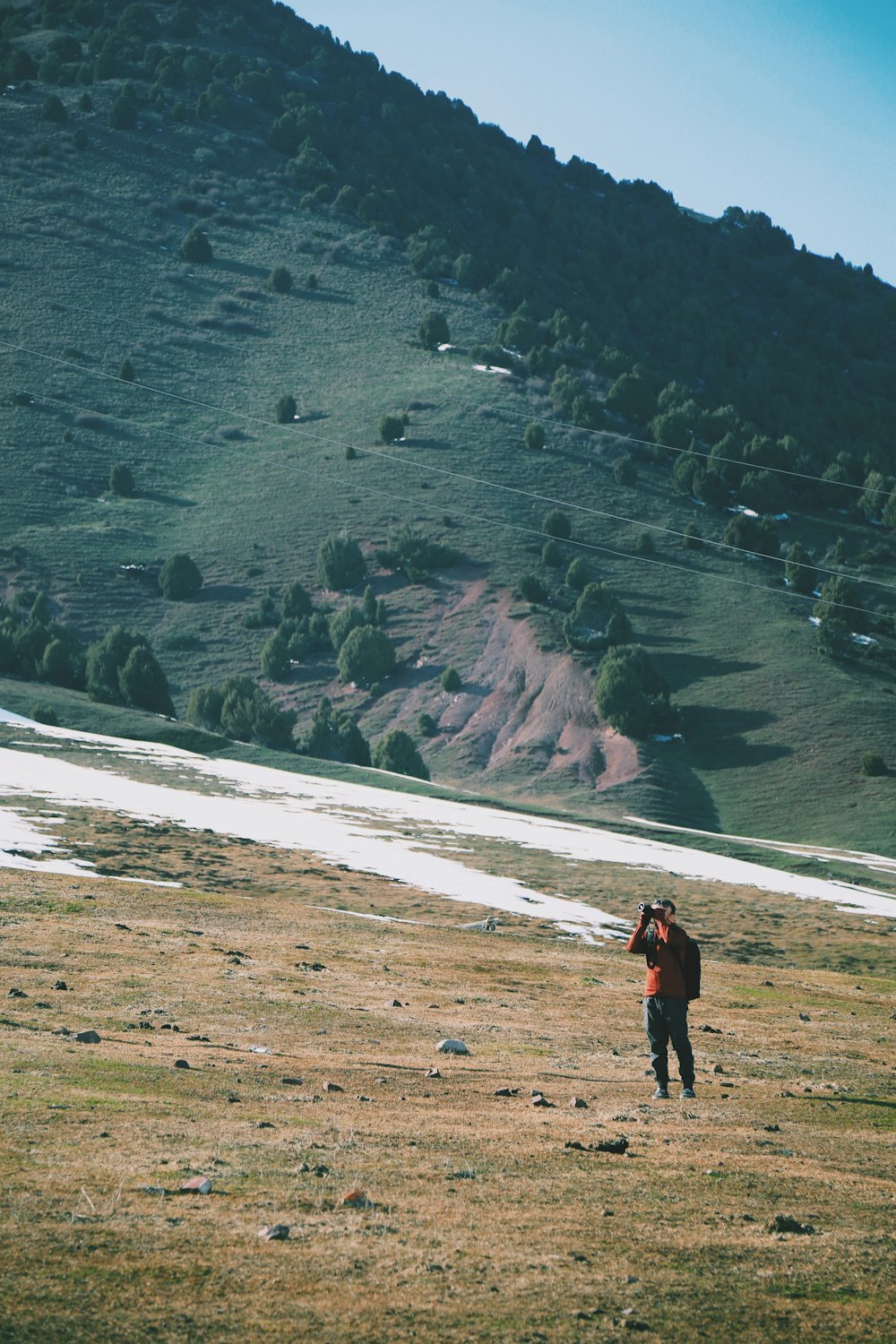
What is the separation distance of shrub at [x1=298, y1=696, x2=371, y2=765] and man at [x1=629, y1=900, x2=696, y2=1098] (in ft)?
324

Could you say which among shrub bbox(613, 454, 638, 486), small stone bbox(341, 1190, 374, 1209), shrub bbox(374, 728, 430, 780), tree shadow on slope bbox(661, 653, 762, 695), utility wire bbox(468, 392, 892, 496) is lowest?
shrub bbox(374, 728, 430, 780)

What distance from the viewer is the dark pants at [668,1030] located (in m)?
19.8

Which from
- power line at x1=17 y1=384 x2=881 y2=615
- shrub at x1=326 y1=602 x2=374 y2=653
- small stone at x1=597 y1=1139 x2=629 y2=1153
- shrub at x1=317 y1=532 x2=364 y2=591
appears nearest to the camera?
small stone at x1=597 y1=1139 x2=629 y2=1153

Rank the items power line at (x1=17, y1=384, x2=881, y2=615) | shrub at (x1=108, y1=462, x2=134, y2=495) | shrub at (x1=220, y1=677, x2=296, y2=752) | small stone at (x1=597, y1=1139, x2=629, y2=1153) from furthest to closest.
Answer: shrub at (x1=108, y1=462, x2=134, y2=495)
power line at (x1=17, y1=384, x2=881, y2=615)
shrub at (x1=220, y1=677, x2=296, y2=752)
small stone at (x1=597, y1=1139, x2=629, y2=1153)

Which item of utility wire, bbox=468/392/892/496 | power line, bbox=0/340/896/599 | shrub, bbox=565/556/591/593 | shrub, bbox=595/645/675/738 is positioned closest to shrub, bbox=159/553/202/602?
power line, bbox=0/340/896/599

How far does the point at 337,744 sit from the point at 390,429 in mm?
64047

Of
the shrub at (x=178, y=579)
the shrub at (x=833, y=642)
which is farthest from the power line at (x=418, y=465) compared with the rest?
the shrub at (x=178, y=579)

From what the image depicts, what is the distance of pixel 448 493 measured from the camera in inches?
6457

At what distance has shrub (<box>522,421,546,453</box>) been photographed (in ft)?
569

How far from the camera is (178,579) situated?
14925 cm

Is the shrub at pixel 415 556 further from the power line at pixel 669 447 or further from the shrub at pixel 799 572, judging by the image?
the shrub at pixel 799 572

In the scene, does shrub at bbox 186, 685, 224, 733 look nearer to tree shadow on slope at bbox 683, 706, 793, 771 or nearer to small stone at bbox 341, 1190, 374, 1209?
tree shadow on slope at bbox 683, 706, 793, 771

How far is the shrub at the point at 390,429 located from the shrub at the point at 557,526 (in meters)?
27.3

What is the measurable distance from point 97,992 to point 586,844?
53742mm
